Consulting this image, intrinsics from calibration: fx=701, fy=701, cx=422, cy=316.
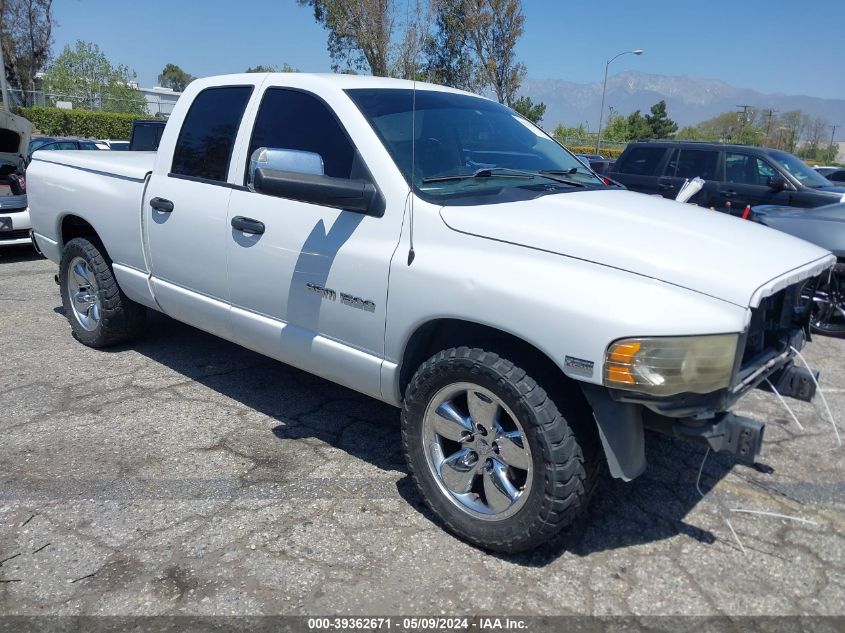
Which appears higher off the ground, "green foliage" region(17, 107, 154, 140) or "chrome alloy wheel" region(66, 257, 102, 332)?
"green foliage" region(17, 107, 154, 140)

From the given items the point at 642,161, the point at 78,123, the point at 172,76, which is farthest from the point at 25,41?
the point at 172,76

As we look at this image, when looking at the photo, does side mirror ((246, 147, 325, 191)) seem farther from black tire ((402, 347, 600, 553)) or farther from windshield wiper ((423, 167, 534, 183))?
black tire ((402, 347, 600, 553))

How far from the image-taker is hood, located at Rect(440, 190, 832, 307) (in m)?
2.54

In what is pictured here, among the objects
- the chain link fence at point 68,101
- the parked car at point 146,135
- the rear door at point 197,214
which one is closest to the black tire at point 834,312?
the rear door at point 197,214

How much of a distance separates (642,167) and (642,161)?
11cm

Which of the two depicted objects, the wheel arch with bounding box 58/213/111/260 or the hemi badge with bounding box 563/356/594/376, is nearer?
the hemi badge with bounding box 563/356/594/376

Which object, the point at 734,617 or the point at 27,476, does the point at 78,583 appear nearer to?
the point at 27,476

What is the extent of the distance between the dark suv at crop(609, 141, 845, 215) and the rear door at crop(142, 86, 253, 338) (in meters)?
7.69

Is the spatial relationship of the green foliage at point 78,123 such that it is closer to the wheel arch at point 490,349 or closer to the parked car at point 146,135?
the parked car at point 146,135

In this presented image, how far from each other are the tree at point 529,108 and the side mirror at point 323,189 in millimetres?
32573

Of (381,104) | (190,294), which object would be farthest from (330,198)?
(190,294)

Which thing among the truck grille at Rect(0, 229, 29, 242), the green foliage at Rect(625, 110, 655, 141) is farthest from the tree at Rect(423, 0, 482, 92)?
the green foliage at Rect(625, 110, 655, 141)

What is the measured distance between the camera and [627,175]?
37.8 ft

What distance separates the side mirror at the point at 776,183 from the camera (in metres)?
10.1
